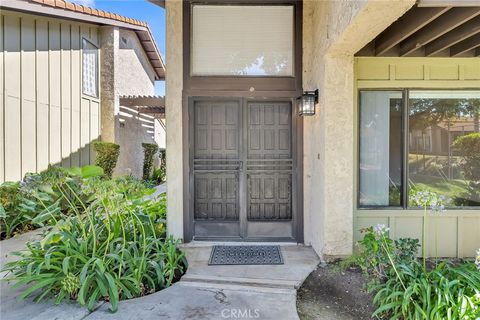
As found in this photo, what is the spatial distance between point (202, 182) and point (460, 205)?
3776 mm

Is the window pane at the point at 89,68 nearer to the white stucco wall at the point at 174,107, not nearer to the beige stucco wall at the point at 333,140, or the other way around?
the white stucco wall at the point at 174,107

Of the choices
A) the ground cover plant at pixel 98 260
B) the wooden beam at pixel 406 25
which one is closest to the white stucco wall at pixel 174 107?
the ground cover plant at pixel 98 260

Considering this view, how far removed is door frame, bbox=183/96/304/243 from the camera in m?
4.47

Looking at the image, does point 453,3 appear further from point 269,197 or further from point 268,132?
point 269,197

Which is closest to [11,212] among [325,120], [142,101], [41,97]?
[41,97]

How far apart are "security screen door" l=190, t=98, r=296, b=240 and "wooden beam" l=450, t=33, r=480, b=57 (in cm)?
225

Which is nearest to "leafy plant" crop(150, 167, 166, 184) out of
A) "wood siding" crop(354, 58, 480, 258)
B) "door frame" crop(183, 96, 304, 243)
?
"door frame" crop(183, 96, 304, 243)

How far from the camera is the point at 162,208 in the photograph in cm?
525

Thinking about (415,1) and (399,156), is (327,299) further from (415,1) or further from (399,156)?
(415,1)

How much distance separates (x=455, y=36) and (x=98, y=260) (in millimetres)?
4569

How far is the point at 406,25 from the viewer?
10.3 ft

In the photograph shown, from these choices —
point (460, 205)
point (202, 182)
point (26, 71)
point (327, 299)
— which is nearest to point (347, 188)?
point (327, 299)

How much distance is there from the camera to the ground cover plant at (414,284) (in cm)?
233

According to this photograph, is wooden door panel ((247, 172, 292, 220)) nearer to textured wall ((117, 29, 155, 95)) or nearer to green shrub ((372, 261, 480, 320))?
green shrub ((372, 261, 480, 320))
